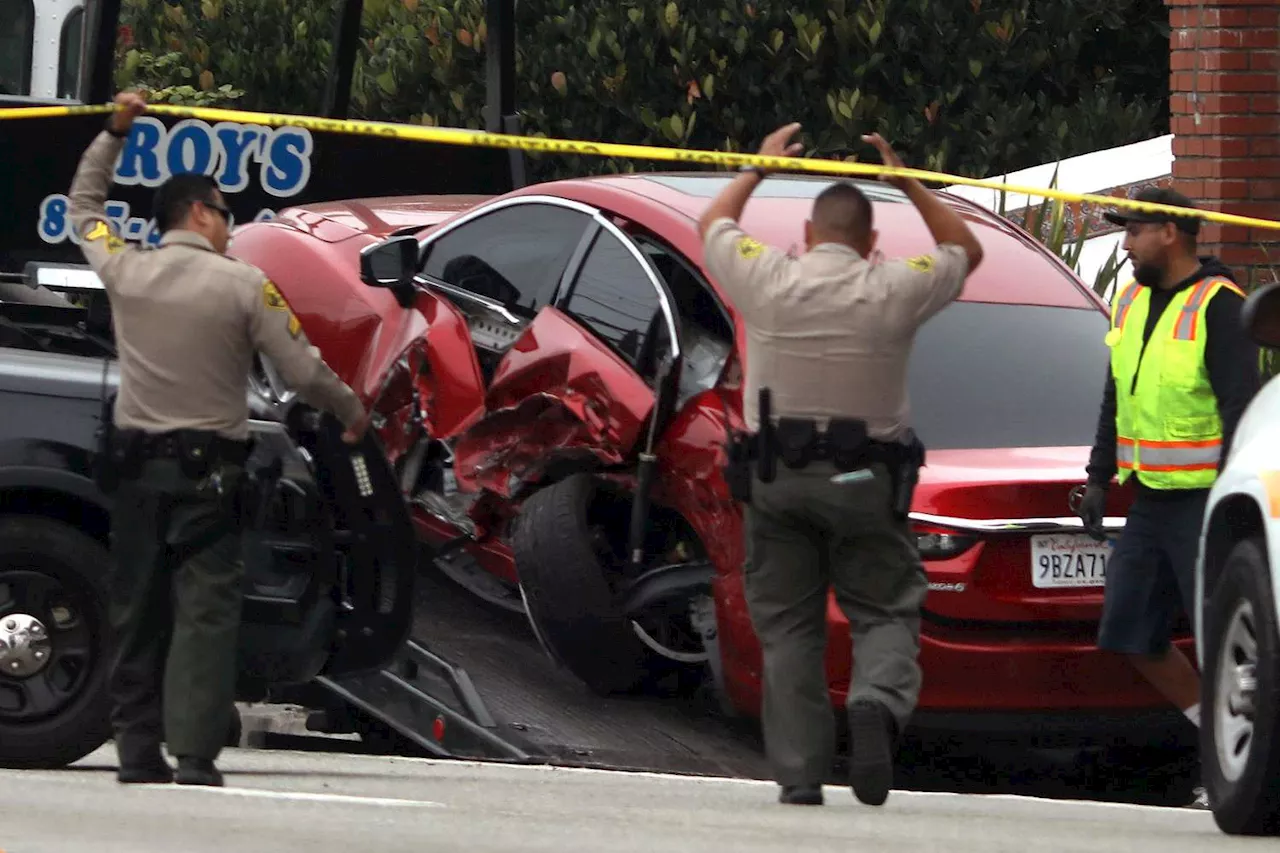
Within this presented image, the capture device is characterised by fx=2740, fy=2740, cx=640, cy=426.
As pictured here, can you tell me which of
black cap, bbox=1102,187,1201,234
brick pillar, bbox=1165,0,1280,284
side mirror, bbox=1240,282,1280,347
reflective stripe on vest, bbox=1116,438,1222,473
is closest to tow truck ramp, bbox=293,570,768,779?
reflective stripe on vest, bbox=1116,438,1222,473

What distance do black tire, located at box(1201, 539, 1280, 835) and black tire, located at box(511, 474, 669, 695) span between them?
2.00 metres

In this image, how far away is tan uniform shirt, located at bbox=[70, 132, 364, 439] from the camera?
6.95m

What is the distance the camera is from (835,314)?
22.2 ft

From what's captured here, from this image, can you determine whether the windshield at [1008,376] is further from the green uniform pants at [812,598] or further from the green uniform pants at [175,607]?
the green uniform pants at [175,607]

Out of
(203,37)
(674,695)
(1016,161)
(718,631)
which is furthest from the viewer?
(203,37)

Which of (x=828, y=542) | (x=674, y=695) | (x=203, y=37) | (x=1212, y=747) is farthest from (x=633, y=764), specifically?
(x=203, y=37)

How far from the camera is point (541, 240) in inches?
354

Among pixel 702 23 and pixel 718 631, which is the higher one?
pixel 702 23

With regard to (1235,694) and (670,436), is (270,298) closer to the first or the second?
(670,436)

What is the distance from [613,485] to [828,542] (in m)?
1.43

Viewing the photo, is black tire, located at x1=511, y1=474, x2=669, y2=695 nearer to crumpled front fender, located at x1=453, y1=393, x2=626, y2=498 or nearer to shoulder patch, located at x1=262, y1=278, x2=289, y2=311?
crumpled front fender, located at x1=453, y1=393, x2=626, y2=498

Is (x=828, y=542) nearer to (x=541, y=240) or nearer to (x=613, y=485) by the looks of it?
(x=613, y=485)

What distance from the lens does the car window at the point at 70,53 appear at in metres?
13.0

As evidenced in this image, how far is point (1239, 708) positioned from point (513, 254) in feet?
11.2
